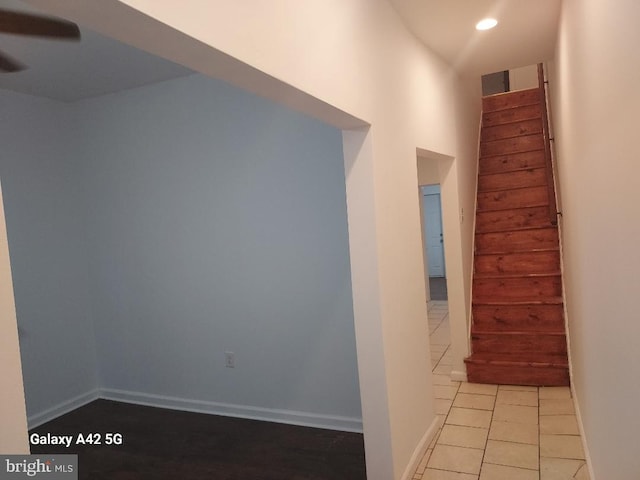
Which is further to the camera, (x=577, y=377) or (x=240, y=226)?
(x=240, y=226)

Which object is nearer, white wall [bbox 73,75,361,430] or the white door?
white wall [bbox 73,75,361,430]

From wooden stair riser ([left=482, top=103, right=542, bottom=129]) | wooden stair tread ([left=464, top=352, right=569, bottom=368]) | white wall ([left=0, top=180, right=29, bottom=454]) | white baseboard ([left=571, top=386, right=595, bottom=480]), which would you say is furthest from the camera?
wooden stair riser ([left=482, top=103, right=542, bottom=129])

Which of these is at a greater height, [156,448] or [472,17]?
[472,17]

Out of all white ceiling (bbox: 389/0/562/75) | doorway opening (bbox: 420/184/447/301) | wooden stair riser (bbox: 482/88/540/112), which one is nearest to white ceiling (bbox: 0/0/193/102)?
white ceiling (bbox: 389/0/562/75)

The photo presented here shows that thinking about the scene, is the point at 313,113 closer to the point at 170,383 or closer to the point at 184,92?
the point at 184,92

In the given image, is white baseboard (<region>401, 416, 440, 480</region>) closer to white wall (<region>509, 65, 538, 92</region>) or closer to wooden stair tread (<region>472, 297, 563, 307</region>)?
wooden stair tread (<region>472, 297, 563, 307</region>)

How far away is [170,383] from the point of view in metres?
3.79

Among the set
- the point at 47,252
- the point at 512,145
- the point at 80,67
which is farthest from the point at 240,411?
the point at 512,145

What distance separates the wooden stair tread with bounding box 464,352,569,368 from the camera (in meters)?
3.64

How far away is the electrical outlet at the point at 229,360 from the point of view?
3.52 m

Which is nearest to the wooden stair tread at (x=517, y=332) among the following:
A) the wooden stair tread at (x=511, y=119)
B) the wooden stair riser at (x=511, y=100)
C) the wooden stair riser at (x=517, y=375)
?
the wooden stair riser at (x=517, y=375)

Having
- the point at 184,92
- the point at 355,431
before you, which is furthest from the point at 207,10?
the point at 355,431

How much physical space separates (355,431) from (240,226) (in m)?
1.64

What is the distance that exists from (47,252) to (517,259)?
4087mm
